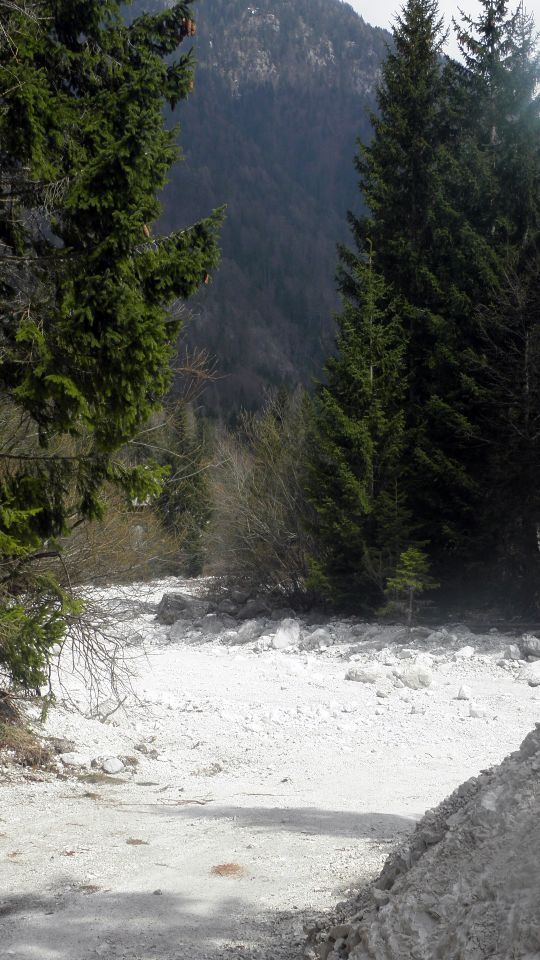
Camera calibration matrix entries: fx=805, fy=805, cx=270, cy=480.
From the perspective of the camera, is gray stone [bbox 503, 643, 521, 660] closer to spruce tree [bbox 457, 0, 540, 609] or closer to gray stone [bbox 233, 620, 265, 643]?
spruce tree [bbox 457, 0, 540, 609]

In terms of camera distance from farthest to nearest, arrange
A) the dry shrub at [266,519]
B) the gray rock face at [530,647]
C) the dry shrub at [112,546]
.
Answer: the dry shrub at [266,519] → the gray rock face at [530,647] → the dry shrub at [112,546]

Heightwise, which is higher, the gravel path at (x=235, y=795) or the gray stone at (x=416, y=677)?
the gray stone at (x=416, y=677)

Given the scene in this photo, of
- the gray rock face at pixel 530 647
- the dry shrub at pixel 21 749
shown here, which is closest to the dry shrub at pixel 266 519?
the gray rock face at pixel 530 647

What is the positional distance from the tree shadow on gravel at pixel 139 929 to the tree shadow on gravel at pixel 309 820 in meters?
1.76

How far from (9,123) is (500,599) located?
17.8 m

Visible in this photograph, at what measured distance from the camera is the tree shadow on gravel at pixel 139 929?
4.13m

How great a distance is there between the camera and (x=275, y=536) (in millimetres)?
23406

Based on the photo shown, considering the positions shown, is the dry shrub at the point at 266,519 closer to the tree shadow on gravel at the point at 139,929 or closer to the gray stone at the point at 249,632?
the gray stone at the point at 249,632

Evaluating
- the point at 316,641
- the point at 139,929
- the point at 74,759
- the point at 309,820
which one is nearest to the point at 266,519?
the point at 316,641

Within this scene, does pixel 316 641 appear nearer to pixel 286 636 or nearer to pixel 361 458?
pixel 286 636

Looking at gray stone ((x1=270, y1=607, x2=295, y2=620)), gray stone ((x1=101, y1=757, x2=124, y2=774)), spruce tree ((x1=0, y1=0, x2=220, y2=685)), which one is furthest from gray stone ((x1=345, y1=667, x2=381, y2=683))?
gray stone ((x1=270, y1=607, x2=295, y2=620))

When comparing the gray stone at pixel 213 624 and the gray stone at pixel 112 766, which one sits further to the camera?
the gray stone at pixel 213 624

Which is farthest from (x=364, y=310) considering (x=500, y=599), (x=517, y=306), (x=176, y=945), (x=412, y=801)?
(x=176, y=945)

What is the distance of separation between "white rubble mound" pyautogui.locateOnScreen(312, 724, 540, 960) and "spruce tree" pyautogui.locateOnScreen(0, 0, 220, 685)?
3.79 meters
